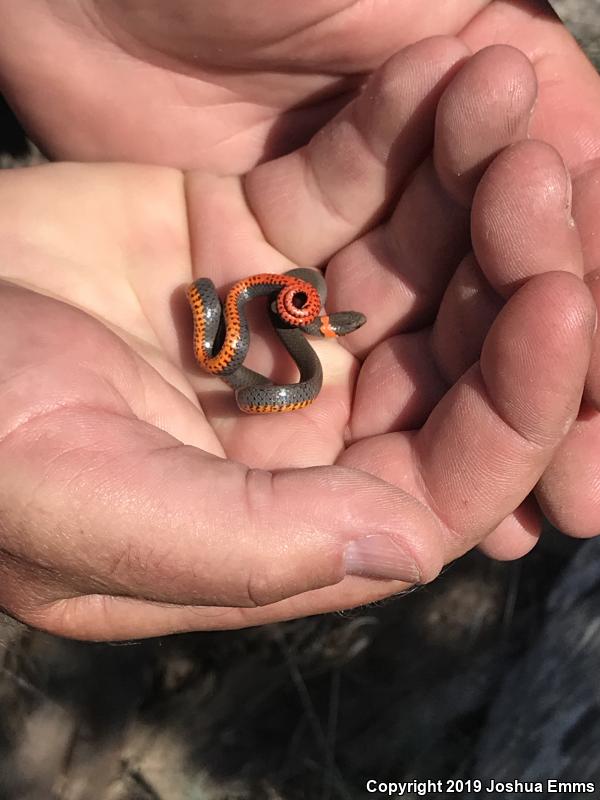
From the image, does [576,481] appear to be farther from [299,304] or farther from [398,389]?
[299,304]

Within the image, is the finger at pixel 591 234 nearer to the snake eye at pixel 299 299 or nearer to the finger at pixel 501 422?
the finger at pixel 501 422

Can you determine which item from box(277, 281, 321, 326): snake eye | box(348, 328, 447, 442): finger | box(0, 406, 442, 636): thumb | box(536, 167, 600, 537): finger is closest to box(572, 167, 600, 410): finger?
box(536, 167, 600, 537): finger

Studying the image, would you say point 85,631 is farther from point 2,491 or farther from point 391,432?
point 391,432

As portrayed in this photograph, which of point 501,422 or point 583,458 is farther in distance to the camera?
point 583,458

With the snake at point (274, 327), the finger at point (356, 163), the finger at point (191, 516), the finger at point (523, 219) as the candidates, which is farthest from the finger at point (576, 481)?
the finger at point (356, 163)

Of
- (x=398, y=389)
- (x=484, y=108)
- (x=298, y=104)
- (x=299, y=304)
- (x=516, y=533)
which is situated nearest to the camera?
(x=484, y=108)

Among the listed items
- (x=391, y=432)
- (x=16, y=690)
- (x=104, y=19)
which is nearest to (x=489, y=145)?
(x=391, y=432)

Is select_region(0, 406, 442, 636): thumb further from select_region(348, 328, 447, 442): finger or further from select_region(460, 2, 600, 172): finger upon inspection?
select_region(460, 2, 600, 172): finger

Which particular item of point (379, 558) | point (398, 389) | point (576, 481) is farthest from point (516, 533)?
point (379, 558)
